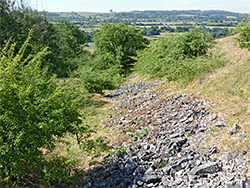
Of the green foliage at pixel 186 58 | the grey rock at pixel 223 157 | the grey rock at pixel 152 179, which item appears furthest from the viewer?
the green foliage at pixel 186 58

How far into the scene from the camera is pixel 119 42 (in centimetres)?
3997

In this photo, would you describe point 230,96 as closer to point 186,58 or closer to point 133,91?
point 186,58

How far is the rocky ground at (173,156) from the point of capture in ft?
18.8

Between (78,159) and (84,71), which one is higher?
(84,71)

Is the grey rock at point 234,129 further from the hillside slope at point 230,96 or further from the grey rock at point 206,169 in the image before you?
the grey rock at point 206,169

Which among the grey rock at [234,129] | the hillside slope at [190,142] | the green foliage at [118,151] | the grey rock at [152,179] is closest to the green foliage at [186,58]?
the hillside slope at [190,142]

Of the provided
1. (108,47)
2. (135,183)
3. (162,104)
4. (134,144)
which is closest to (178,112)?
(162,104)

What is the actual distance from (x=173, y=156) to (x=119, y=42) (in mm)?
34789

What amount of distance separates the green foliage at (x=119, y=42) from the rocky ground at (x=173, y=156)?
1157 inches

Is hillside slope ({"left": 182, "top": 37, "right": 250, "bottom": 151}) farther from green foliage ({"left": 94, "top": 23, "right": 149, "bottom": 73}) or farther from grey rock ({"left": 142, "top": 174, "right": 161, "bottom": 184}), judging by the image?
green foliage ({"left": 94, "top": 23, "right": 149, "bottom": 73})

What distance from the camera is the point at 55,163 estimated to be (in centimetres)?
725

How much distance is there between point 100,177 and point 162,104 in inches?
224

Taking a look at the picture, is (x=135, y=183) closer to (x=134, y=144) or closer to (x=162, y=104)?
(x=134, y=144)

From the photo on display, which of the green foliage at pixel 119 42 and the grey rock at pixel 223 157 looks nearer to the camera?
the grey rock at pixel 223 157
